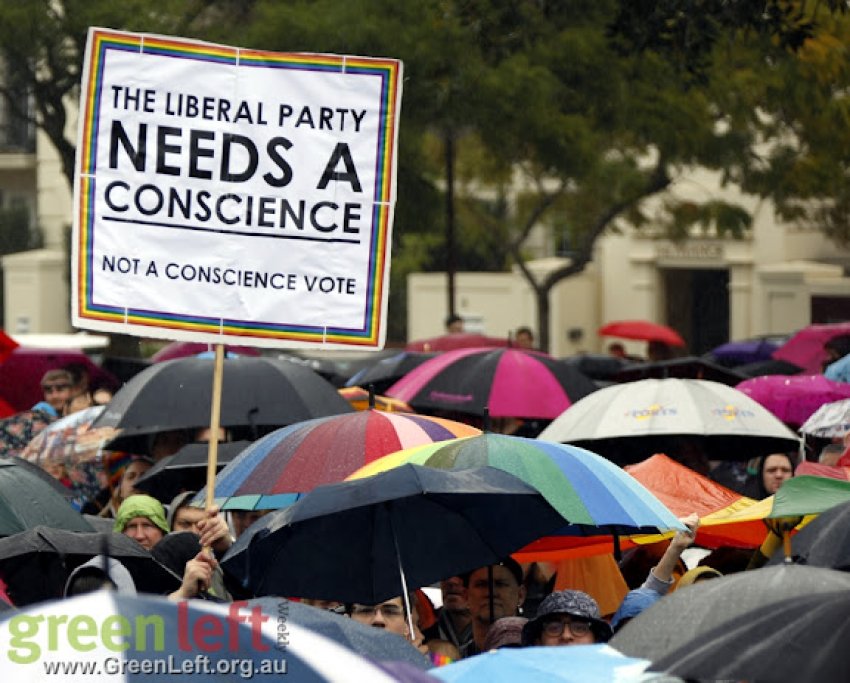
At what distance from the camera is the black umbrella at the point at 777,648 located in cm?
464

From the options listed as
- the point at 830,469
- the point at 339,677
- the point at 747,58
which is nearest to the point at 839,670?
the point at 339,677

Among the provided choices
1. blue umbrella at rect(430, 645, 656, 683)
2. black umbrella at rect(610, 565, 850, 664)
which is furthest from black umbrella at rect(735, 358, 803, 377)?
blue umbrella at rect(430, 645, 656, 683)

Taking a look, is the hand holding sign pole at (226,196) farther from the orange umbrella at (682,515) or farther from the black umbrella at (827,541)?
the black umbrella at (827,541)

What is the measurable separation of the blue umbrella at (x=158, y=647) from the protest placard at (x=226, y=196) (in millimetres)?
3047

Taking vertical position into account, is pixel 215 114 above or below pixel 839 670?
above

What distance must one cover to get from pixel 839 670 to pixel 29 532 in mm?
→ 3830

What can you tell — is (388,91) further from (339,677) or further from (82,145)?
(339,677)

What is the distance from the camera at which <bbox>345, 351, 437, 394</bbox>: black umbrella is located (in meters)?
15.1

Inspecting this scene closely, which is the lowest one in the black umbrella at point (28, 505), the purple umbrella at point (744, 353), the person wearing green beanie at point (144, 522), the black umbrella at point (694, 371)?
the person wearing green beanie at point (144, 522)

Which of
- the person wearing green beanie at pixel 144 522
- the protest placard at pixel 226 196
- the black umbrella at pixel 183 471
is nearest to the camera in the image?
the protest placard at pixel 226 196

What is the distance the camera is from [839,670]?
4668mm

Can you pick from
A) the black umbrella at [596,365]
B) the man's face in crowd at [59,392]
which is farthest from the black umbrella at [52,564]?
the black umbrella at [596,365]

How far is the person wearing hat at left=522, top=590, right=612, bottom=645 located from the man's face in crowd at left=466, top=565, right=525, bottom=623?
44.1 inches

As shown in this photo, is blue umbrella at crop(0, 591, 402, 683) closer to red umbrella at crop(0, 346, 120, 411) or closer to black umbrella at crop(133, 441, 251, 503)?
black umbrella at crop(133, 441, 251, 503)
